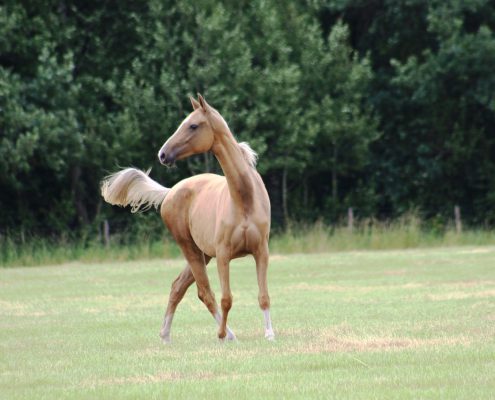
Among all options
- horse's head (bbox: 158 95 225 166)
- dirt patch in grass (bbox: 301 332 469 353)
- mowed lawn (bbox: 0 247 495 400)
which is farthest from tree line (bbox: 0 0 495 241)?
dirt patch in grass (bbox: 301 332 469 353)

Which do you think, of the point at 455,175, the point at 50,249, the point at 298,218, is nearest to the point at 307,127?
the point at 298,218

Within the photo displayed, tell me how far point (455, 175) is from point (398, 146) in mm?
2706

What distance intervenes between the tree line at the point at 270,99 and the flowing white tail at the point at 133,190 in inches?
852

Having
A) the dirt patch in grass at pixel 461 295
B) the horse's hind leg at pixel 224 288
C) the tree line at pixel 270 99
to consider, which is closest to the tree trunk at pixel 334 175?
the tree line at pixel 270 99

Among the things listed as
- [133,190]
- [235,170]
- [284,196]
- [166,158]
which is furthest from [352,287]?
[284,196]

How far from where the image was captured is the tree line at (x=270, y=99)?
129 ft

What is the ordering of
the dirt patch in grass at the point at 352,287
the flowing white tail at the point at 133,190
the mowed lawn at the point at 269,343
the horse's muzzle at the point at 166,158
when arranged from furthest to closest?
the dirt patch in grass at the point at 352,287 → the flowing white tail at the point at 133,190 → the horse's muzzle at the point at 166,158 → the mowed lawn at the point at 269,343

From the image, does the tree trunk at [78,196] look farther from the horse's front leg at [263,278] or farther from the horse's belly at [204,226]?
the horse's front leg at [263,278]

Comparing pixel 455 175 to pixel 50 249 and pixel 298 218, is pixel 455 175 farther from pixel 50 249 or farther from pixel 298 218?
pixel 50 249

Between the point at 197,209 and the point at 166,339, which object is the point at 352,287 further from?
the point at 166,339

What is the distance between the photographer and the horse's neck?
13.0 metres

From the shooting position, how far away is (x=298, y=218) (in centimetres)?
4469

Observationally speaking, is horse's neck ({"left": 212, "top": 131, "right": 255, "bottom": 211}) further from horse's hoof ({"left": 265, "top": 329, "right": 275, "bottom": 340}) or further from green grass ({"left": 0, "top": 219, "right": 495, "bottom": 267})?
green grass ({"left": 0, "top": 219, "right": 495, "bottom": 267})

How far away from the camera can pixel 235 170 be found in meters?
13.1
